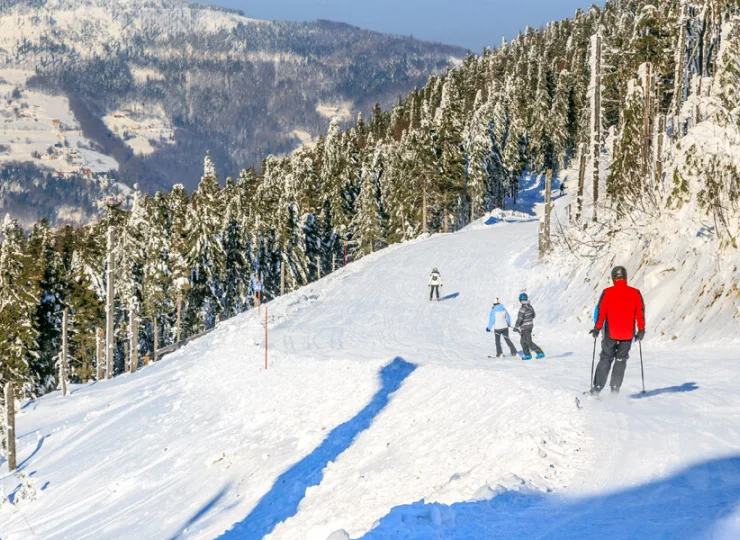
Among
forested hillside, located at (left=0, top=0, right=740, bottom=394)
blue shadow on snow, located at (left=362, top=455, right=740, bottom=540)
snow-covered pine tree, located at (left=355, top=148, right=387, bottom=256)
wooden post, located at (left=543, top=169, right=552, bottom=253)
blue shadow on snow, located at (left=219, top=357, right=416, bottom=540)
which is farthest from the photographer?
snow-covered pine tree, located at (left=355, top=148, right=387, bottom=256)

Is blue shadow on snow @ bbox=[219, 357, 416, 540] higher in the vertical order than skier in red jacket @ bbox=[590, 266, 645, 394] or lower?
lower

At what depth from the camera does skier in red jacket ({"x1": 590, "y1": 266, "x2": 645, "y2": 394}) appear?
33.5 feet

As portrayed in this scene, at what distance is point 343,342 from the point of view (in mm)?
24062

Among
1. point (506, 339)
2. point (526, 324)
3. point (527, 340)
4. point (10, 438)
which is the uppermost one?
point (526, 324)

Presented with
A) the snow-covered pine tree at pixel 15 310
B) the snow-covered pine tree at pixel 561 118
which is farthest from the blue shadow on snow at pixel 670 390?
the snow-covered pine tree at pixel 561 118

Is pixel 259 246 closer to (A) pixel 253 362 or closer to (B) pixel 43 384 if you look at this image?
(B) pixel 43 384

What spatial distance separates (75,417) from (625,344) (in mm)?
22603

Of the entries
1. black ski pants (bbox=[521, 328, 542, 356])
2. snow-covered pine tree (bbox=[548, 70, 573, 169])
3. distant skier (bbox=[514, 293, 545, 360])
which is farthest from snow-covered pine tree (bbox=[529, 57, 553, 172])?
black ski pants (bbox=[521, 328, 542, 356])

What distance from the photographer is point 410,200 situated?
6425 centimetres

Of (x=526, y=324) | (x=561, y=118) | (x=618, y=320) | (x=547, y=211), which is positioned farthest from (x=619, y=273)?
(x=561, y=118)

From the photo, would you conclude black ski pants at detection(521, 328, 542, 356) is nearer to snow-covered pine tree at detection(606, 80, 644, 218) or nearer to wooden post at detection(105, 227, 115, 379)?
snow-covered pine tree at detection(606, 80, 644, 218)

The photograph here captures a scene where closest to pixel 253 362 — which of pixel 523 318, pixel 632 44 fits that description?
pixel 523 318

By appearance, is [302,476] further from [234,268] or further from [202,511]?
[234,268]

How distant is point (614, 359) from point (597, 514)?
4298 millimetres
